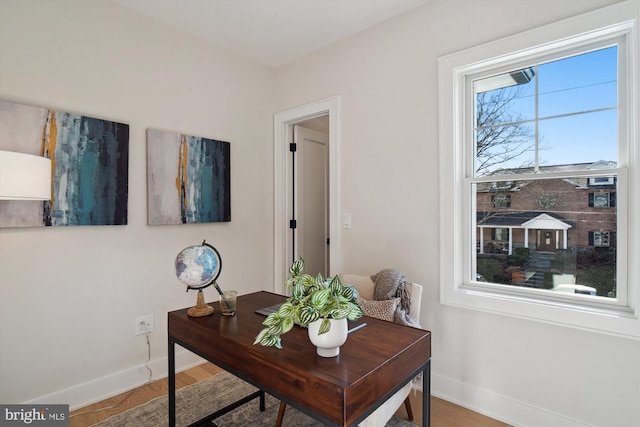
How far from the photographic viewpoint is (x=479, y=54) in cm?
206

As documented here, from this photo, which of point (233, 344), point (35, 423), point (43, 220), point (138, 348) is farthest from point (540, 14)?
point (35, 423)

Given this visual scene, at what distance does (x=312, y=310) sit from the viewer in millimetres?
1067

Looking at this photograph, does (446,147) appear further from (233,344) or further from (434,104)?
(233,344)

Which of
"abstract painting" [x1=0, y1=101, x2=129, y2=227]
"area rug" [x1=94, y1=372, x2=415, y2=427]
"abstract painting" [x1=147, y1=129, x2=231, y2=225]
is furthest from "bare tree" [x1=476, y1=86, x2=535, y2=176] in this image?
"abstract painting" [x1=0, y1=101, x2=129, y2=227]

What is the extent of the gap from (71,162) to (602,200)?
3.17 metres

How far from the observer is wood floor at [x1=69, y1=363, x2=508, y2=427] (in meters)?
1.98

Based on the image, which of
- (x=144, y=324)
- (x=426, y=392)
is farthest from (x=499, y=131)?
(x=144, y=324)

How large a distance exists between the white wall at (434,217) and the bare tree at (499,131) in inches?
11.8

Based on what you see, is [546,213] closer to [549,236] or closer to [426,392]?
[549,236]

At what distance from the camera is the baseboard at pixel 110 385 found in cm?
210

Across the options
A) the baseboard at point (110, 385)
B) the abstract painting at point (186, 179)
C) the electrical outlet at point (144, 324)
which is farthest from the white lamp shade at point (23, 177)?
the baseboard at point (110, 385)

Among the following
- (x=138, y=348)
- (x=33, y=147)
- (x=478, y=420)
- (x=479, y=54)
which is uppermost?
(x=479, y=54)

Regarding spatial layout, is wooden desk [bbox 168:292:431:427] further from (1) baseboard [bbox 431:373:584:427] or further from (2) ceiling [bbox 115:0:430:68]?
(2) ceiling [bbox 115:0:430:68]

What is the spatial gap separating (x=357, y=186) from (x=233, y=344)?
1.72m
